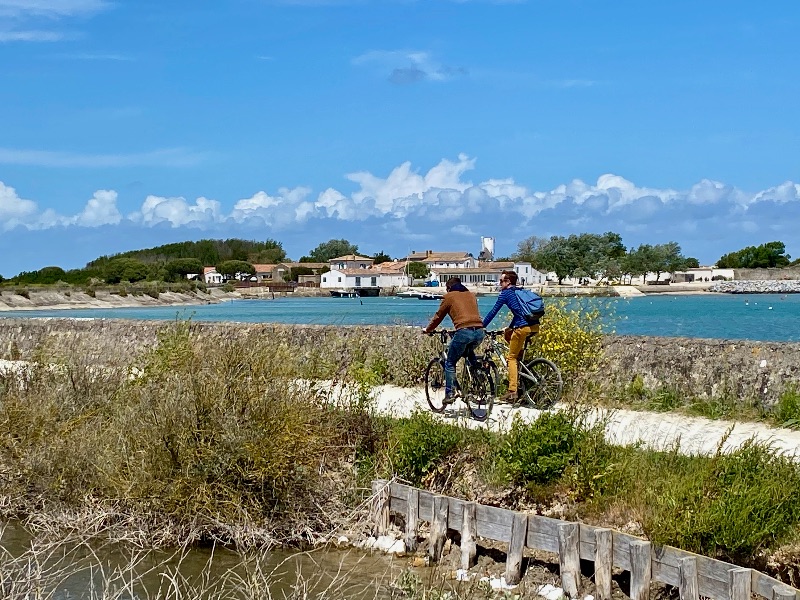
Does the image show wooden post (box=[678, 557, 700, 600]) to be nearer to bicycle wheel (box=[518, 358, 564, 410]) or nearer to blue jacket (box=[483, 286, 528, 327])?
bicycle wheel (box=[518, 358, 564, 410])

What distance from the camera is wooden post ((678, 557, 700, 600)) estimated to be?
26.9 ft

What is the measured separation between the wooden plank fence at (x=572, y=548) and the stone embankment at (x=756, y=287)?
15175 cm

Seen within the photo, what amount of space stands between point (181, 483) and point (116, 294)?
354ft

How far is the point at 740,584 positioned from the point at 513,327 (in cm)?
670

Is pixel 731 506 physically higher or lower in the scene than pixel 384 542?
higher

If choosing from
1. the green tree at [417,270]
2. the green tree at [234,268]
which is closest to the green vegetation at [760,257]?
the green tree at [417,270]

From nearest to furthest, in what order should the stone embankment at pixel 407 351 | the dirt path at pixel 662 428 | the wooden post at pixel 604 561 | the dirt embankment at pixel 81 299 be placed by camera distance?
1. the wooden post at pixel 604 561
2. the dirt path at pixel 662 428
3. the stone embankment at pixel 407 351
4. the dirt embankment at pixel 81 299

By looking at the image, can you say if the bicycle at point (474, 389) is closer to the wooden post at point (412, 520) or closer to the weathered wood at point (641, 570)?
the wooden post at point (412, 520)

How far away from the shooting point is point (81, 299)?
10944 cm

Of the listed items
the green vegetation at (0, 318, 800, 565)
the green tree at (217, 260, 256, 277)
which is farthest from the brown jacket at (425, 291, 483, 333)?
the green tree at (217, 260, 256, 277)

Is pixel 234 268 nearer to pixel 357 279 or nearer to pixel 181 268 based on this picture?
pixel 181 268

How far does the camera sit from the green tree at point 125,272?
138 m

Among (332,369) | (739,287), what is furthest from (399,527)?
(739,287)

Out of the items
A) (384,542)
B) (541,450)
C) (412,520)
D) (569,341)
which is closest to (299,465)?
(384,542)
